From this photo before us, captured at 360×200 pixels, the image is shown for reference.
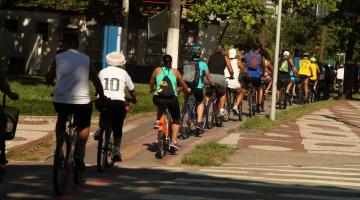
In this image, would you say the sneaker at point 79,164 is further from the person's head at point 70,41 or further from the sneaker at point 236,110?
the sneaker at point 236,110

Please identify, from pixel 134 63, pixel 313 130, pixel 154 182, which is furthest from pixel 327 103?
pixel 154 182

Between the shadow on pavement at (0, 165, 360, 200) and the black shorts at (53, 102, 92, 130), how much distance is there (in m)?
0.75

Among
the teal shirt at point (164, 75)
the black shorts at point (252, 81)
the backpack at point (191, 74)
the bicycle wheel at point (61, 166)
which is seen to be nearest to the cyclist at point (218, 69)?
the backpack at point (191, 74)

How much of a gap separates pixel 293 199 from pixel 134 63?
3150 centimetres

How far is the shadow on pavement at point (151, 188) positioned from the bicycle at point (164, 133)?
5.17 ft

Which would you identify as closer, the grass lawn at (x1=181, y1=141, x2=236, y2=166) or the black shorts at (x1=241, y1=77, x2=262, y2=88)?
the grass lawn at (x1=181, y1=141, x2=236, y2=166)

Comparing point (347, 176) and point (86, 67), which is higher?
point (86, 67)

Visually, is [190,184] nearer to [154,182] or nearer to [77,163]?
[154,182]

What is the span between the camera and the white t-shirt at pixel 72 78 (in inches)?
372

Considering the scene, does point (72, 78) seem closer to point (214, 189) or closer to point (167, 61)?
point (214, 189)

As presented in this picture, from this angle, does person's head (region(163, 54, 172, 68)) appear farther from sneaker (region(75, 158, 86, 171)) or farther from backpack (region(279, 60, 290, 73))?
backpack (region(279, 60, 290, 73))

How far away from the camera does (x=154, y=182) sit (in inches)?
414

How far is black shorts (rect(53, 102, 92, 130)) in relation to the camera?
31.2 ft

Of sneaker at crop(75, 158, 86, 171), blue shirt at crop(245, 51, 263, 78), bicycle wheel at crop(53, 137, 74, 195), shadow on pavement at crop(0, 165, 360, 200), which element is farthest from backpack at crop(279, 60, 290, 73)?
bicycle wheel at crop(53, 137, 74, 195)
